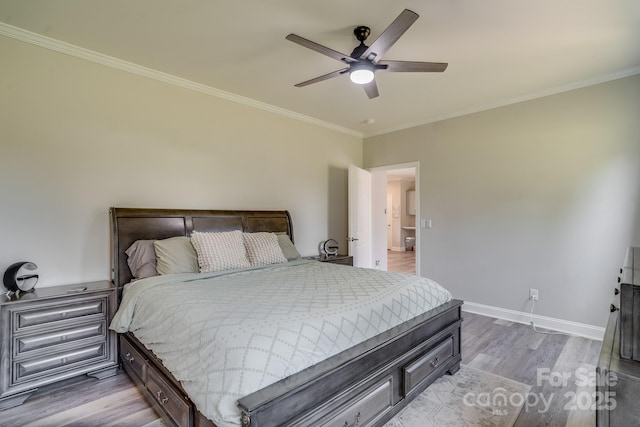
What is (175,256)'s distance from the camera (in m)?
2.75

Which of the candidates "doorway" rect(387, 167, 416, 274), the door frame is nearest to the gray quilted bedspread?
the door frame

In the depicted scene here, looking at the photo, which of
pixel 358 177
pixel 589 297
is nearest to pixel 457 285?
pixel 589 297

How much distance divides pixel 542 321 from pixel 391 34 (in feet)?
11.7

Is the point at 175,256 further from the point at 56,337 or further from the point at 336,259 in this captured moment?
the point at 336,259

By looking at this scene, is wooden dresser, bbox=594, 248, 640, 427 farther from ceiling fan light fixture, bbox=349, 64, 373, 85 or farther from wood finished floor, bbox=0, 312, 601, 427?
ceiling fan light fixture, bbox=349, 64, 373, 85

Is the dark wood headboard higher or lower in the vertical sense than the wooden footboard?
higher

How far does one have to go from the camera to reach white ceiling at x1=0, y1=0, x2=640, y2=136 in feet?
7.00

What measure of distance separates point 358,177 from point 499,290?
2393 mm

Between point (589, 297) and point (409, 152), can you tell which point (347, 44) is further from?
point (589, 297)

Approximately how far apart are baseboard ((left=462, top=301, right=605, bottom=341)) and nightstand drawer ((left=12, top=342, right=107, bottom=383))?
4.13 metres

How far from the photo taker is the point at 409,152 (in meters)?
4.82

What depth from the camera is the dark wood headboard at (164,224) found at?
275 cm

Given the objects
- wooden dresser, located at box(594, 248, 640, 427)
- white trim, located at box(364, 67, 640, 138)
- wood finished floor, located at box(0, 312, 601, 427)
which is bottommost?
wood finished floor, located at box(0, 312, 601, 427)

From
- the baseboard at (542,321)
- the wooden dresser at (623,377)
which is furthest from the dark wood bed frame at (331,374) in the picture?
the baseboard at (542,321)
